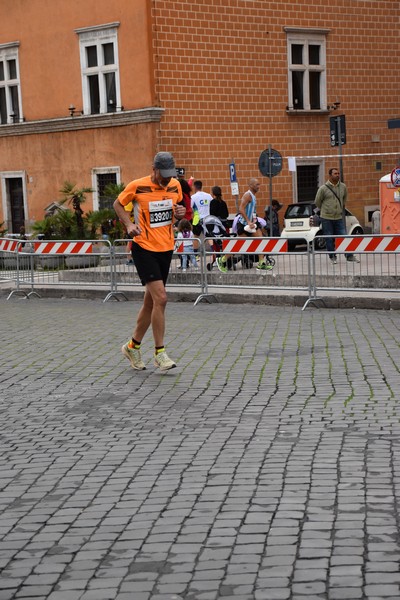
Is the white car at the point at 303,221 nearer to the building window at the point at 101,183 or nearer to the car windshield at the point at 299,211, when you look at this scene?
the car windshield at the point at 299,211

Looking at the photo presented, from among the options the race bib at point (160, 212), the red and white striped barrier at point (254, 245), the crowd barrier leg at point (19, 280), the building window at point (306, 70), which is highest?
the building window at point (306, 70)

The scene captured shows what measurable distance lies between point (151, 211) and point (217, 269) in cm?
862

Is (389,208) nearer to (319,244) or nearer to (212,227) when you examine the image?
(212,227)

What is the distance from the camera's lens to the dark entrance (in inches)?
1501

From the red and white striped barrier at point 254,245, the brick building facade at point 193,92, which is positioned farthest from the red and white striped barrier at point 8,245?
the brick building facade at point 193,92

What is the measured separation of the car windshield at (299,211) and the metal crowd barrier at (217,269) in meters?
11.2

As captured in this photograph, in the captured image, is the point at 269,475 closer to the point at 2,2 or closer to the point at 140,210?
the point at 140,210

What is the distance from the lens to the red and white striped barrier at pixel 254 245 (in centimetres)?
1894

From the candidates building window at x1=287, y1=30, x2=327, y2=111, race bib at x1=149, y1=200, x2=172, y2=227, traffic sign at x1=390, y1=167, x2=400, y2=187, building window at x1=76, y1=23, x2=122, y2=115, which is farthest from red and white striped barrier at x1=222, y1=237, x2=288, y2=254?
building window at x1=287, y1=30, x2=327, y2=111

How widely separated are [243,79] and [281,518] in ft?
96.0

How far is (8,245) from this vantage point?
921 inches

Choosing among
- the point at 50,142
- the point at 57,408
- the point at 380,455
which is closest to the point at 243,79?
the point at 50,142

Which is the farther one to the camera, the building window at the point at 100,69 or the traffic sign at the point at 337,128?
the building window at the point at 100,69

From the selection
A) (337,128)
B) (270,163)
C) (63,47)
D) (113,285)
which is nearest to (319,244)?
(113,285)
